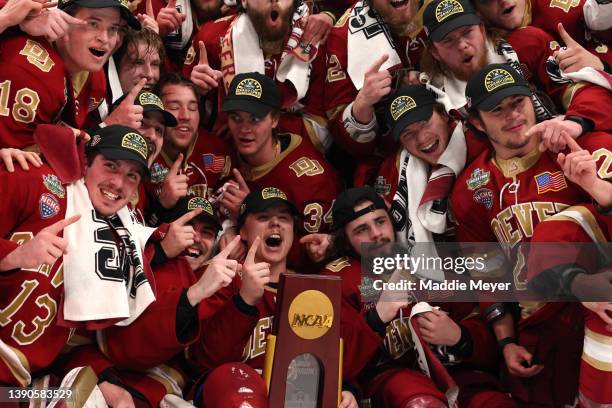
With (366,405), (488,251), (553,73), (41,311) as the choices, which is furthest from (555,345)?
(41,311)

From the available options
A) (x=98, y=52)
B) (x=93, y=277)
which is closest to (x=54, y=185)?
(x=93, y=277)

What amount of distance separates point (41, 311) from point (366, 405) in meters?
1.16

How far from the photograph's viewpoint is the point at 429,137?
3.33 m

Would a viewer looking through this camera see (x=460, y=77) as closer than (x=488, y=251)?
No

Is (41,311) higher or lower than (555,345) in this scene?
higher

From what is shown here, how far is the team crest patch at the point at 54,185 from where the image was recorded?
2.59 metres

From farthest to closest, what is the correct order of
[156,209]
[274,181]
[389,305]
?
[274,181]
[156,209]
[389,305]

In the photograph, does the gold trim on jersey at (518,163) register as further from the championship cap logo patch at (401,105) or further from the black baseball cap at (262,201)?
the black baseball cap at (262,201)

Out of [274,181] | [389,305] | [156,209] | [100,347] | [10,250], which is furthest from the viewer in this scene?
[274,181]

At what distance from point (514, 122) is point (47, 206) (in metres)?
1.61

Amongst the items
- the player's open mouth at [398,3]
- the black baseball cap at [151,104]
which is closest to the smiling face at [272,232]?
the black baseball cap at [151,104]

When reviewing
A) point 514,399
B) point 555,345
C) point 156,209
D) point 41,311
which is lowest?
point 514,399

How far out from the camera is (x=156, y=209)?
3.32 m

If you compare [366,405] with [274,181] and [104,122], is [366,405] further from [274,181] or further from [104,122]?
[104,122]
